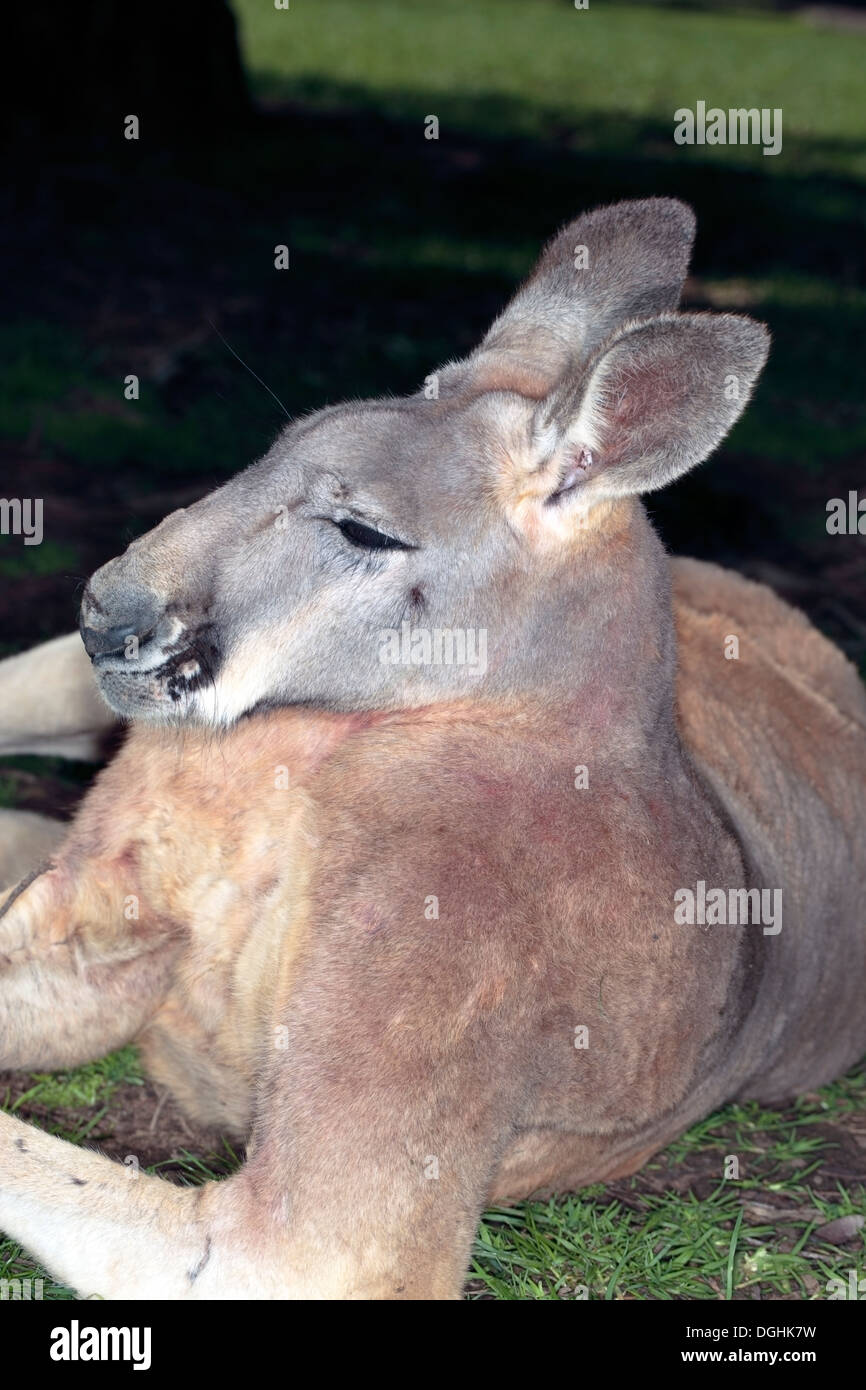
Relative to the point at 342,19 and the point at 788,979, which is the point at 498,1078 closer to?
the point at 788,979

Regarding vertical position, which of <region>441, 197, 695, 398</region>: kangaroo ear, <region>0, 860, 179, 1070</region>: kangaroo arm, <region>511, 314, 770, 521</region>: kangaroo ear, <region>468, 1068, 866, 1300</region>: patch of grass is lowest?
<region>468, 1068, 866, 1300</region>: patch of grass

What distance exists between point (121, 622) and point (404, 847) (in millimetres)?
630

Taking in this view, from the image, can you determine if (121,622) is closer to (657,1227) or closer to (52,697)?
(52,697)

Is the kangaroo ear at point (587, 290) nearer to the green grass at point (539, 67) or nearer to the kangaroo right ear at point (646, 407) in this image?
the kangaroo right ear at point (646, 407)

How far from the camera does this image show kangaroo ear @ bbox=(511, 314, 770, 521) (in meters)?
2.81

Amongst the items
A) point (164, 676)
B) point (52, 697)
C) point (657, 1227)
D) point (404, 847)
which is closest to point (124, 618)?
point (164, 676)

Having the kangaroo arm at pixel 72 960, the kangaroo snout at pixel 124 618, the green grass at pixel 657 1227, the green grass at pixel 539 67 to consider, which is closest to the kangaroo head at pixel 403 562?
the kangaroo snout at pixel 124 618

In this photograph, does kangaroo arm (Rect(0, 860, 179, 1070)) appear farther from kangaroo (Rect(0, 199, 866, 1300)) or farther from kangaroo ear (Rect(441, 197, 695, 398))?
kangaroo ear (Rect(441, 197, 695, 398))

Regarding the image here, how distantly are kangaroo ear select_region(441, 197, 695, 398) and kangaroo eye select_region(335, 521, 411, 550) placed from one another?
17.0 inches

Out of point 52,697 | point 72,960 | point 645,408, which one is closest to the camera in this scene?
point 645,408

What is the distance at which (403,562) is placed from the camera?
2.97 metres

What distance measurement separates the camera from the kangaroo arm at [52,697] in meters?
4.24

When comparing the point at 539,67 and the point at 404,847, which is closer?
the point at 404,847

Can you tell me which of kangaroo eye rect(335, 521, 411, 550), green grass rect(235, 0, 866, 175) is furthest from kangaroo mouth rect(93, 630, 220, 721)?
green grass rect(235, 0, 866, 175)
